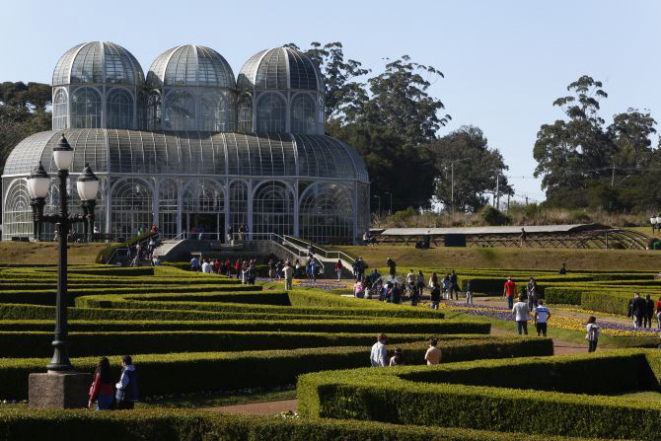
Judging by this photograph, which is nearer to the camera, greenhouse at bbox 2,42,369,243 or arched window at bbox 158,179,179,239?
greenhouse at bbox 2,42,369,243

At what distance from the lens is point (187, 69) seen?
80125mm

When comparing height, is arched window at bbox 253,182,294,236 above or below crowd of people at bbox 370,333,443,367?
above

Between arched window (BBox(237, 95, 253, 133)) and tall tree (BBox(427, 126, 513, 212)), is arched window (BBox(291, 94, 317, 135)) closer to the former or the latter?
arched window (BBox(237, 95, 253, 133))

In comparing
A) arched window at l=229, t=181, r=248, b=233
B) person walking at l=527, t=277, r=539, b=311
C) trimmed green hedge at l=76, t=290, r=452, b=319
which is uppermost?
arched window at l=229, t=181, r=248, b=233

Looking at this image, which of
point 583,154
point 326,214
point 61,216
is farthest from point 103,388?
point 583,154

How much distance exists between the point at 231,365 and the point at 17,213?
177ft

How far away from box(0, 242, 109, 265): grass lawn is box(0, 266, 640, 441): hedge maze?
21.8 m

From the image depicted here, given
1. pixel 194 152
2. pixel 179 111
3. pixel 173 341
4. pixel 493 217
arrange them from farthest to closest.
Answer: pixel 493 217
pixel 179 111
pixel 194 152
pixel 173 341

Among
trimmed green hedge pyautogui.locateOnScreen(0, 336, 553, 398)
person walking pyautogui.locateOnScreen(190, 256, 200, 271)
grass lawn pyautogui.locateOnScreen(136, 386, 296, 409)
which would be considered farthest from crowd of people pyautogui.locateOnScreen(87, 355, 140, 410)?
person walking pyautogui.locateOnScreen(190, 256, 200, 271)

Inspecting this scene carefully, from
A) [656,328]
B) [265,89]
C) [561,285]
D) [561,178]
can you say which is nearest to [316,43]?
[561,178]

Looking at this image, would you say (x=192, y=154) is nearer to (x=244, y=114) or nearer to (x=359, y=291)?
(x=244, y=114)

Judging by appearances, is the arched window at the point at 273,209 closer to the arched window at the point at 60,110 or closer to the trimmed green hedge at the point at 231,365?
the arched window at the point at 60,110

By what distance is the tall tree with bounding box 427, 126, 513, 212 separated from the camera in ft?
430

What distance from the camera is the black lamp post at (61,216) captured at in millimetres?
19109
